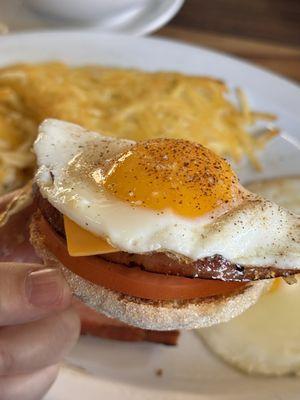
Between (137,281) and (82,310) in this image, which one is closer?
(137,281)

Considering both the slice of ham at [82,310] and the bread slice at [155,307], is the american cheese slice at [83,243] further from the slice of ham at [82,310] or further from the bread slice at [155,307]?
the slice of ham at [82,310]

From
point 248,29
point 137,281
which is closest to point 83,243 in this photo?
point 137,281

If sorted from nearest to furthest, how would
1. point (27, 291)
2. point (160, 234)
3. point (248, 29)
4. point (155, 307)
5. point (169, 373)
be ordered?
1. point (27, 291)
2. point (160, 234)
3. point (155, 307)
4. point (169, 373)
5. point (248, 29)

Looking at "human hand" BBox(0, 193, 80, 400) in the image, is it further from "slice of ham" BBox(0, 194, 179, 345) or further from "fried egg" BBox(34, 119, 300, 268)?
"slice of ham" BBox(0, 194, 179, 345)

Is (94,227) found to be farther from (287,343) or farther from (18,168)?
Result: (18,168)

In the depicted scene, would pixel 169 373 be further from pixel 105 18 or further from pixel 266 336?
pixel 105 18

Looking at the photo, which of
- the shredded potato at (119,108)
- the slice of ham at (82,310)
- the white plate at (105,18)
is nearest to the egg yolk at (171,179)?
the slice of ham at (82,310)
